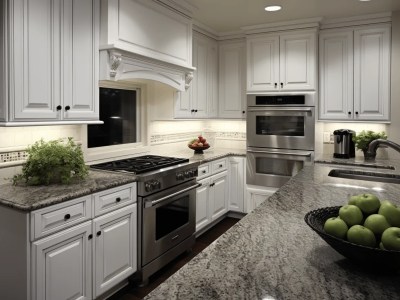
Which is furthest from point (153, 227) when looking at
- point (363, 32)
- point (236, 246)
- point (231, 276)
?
point (363, 32)

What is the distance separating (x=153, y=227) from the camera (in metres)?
2.72

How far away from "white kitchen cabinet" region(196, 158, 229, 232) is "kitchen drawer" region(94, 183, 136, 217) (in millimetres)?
1119

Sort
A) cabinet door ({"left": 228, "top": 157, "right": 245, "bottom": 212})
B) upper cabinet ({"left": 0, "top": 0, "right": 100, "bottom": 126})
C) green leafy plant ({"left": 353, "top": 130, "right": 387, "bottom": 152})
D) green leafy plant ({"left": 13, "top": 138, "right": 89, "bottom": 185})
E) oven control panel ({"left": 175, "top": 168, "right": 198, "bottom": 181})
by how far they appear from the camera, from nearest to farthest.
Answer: upper cabinet ({"left": 0, "top": 0, "right": 100, "bottom": 126})
green leafy plant ({"left": 13, "top": 138, "right": 89, "bottom": 185})
oven control panel ({"left": 175, "top": 168, "right": 198, "bottom": 181})
green leafy plant ({"left": 353, "top": 130, "right": 387, "bottom": 152})
cabinet door ({"left": 228, "top": 157, "right": 245, "bottom": 212})

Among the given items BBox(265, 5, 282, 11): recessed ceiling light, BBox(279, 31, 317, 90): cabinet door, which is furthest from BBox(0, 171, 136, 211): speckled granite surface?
BBox(279, 31, 317, 90): cabinet door

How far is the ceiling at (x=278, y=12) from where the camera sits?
10.7 ft

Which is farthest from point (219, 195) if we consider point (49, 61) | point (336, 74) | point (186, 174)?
point (49, 61)

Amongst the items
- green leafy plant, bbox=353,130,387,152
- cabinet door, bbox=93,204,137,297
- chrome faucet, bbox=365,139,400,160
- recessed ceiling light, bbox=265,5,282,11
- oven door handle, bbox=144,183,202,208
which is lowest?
cabinet door, bbox=93,204,137,297

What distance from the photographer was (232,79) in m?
4.46

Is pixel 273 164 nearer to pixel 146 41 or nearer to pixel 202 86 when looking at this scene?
pixel 202 86

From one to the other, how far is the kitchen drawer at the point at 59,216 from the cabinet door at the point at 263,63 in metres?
2.67

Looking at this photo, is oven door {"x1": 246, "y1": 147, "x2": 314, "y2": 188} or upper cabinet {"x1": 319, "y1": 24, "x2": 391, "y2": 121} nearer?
upper cabinet {"x1": 319, "y1": 24, "x2": 391, "y2": 121}

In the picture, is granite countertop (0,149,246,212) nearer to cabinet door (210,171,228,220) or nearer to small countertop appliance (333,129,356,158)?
cabinet door (210,171,228,220)

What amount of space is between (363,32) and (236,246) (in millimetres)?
3406

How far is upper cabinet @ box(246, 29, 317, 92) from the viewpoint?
3.83m
